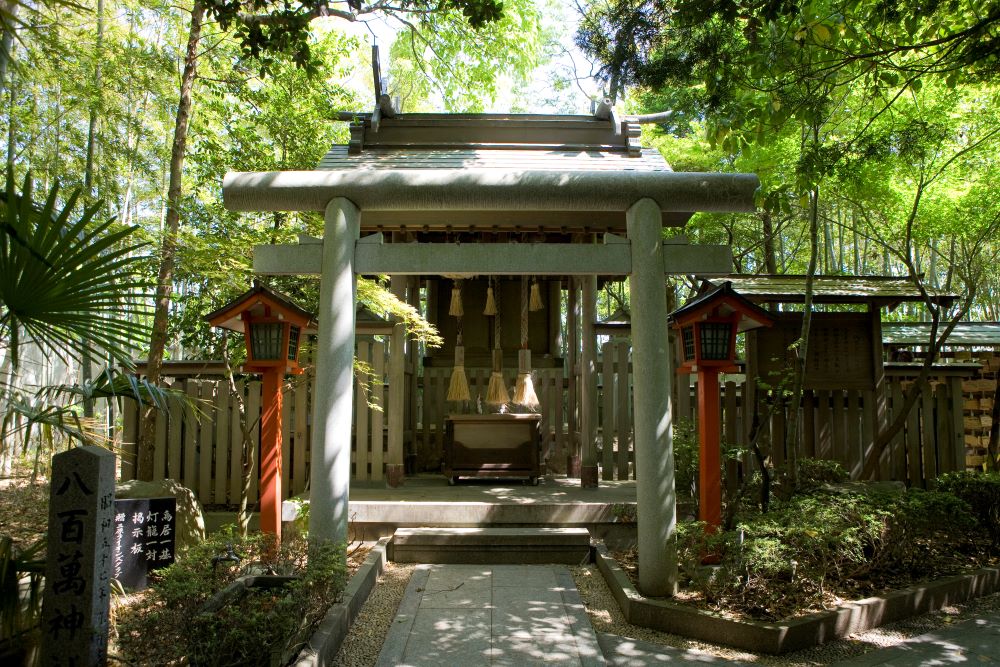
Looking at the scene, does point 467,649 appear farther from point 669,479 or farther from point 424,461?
point 424,461

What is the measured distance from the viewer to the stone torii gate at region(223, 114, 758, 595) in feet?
16.8

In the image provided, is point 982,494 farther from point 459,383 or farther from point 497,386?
point 459,383

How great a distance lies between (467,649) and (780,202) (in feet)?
13.2

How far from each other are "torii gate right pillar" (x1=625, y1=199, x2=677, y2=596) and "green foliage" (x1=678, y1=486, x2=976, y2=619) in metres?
0.24

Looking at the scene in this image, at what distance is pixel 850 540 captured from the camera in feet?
15.1

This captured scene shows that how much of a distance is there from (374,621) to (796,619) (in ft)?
9.43

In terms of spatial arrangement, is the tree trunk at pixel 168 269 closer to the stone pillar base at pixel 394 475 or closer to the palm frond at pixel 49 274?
the stone pillar base at pixel 394 475

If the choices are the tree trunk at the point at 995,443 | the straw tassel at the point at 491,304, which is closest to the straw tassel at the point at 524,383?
the straw tassel at the point at 491,304

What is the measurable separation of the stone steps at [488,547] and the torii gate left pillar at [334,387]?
1.30 meters

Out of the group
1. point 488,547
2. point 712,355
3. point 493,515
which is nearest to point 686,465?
point 712,355

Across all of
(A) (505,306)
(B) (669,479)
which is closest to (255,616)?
(B) (669,479)

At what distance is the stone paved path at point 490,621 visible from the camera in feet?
13.1

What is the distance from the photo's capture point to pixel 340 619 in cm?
420

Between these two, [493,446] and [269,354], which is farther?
[493,446]
